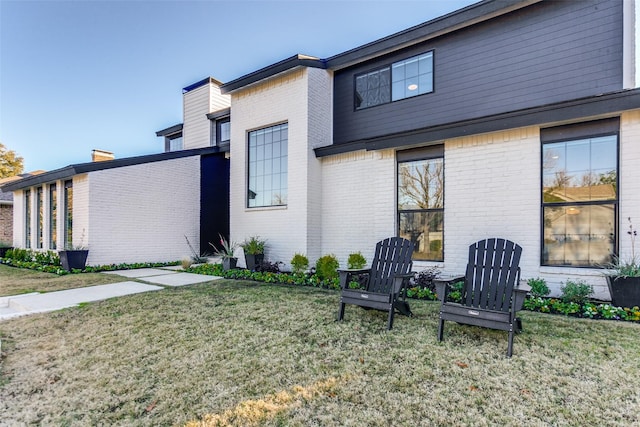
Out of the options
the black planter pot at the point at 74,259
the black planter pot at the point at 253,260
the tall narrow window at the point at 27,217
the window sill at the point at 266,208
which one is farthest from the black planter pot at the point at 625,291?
the tall narrow window at the point at 27,217

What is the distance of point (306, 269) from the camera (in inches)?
311

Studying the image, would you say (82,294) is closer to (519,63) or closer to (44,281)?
(44,281)

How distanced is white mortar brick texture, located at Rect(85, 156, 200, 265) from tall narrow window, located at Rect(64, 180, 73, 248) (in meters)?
1.33

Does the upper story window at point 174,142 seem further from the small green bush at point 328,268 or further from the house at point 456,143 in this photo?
the small green bush at point 328,268

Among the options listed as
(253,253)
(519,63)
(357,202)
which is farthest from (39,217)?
(519,63)

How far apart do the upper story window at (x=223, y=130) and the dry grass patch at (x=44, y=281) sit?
6776 mm

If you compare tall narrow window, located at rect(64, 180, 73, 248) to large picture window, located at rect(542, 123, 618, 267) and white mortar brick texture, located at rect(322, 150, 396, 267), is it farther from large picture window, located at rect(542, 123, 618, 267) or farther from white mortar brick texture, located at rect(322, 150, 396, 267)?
large picture window, located at rect(542, 123, 618, 267)

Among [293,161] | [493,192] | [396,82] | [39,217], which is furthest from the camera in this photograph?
[39,217]

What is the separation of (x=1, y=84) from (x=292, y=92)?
10.1m

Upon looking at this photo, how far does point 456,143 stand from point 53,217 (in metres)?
12.0

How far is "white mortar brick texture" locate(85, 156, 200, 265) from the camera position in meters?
9.16

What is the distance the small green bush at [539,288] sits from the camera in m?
5.15

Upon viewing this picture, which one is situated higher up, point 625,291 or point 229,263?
point 625,291

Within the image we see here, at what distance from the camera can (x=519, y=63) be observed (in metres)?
6.27
